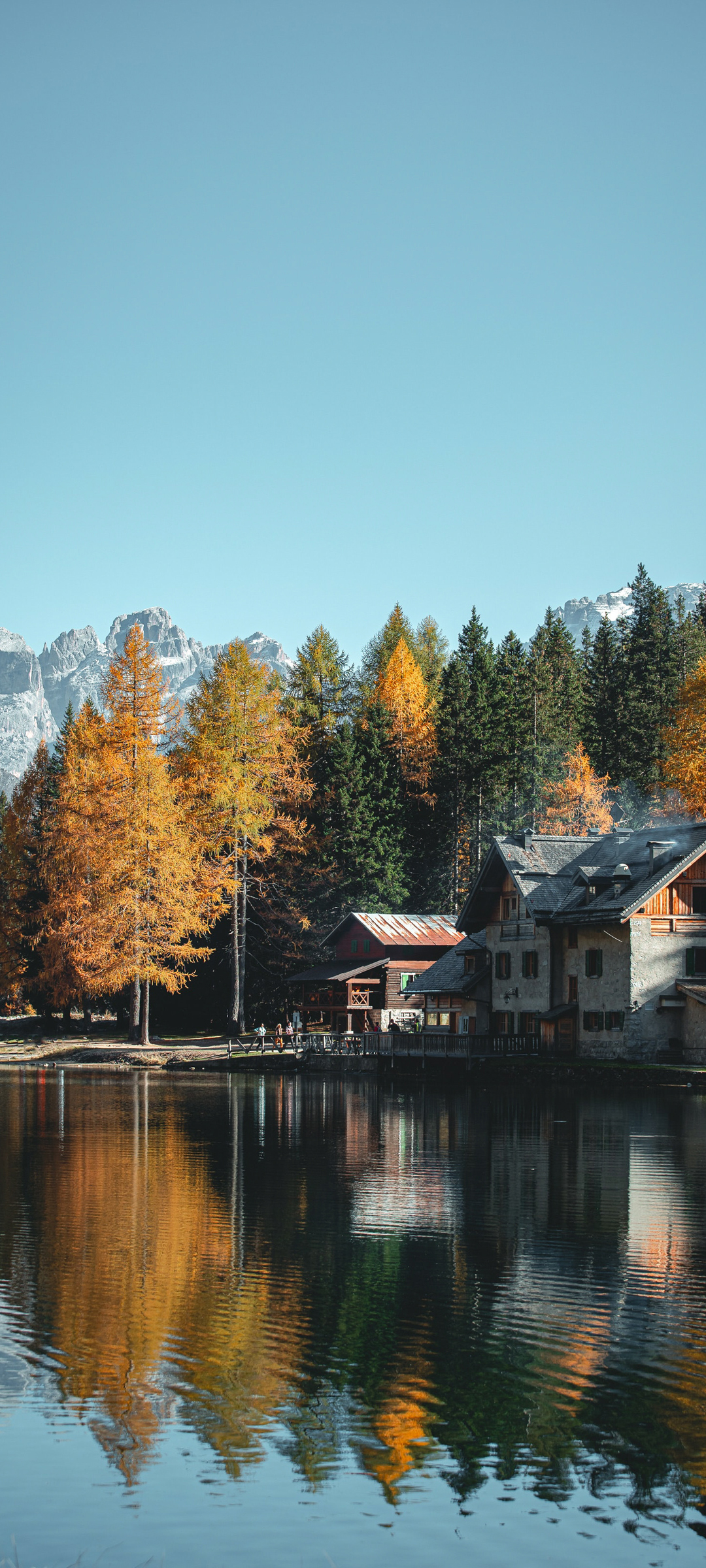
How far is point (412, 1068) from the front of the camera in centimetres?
6831

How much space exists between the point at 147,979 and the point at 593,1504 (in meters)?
62.2

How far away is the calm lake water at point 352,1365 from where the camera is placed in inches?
424

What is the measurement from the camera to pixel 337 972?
8531cm

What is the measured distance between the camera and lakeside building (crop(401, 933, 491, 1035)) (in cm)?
7356

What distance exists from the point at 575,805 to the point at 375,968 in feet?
77.4

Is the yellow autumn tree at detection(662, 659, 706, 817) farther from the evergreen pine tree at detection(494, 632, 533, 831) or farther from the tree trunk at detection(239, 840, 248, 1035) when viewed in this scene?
the tree trunk at detection(239, 840, 248, 1035)

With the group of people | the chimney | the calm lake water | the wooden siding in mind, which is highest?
the chimney

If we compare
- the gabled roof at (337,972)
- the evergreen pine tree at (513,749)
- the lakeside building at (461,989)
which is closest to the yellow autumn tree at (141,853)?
the gabled roof at (337,972)

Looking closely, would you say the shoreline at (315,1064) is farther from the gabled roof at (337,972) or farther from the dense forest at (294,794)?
the gabled roof at (337,972)

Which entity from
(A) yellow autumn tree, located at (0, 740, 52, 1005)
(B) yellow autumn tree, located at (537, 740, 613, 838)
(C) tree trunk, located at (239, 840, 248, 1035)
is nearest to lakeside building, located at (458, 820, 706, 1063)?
(C) tree trunk, located at (239, 840, 248, 1035)

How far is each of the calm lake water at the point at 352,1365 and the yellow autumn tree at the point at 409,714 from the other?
Result: 6916 cm

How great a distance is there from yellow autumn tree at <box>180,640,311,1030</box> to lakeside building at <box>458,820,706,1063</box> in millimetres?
14356

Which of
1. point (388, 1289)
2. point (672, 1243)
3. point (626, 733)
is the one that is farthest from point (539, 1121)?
point (626, 733)

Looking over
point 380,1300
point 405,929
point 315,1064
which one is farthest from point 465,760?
point 380,1300
